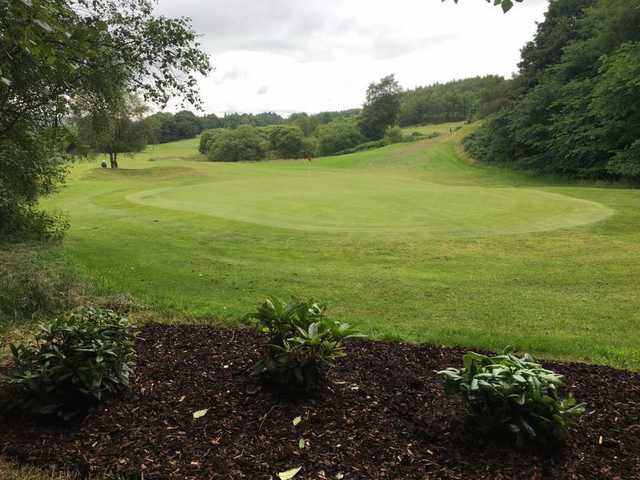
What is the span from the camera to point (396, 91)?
9550 centimetres

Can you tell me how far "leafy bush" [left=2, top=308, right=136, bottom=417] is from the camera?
3.71m

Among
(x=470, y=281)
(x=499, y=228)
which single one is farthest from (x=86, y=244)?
(x=499, y=228)

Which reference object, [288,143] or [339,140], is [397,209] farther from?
[288,143]

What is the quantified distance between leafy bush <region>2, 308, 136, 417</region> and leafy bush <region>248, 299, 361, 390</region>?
1235mm

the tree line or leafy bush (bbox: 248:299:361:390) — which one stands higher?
the tree line

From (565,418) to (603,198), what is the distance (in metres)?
20.0

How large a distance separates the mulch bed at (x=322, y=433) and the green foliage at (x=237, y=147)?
92663mm

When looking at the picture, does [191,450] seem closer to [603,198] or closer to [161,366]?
[161,366]

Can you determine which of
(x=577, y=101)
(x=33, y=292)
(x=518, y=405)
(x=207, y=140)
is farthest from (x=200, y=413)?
(x=207, y=140)

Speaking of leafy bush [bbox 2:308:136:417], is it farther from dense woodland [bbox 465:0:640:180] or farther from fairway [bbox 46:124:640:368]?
dense woodland [bbox 465:0:640:180]

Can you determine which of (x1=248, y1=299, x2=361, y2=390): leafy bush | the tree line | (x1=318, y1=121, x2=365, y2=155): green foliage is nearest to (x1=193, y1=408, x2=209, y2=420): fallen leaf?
(x1=248, y1=299, x2=361, y2=390): leafy bush

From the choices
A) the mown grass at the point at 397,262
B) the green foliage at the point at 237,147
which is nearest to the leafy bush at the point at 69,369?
the mown grass at the point at 397,262

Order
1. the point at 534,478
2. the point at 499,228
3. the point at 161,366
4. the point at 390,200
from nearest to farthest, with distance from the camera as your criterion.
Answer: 1. the point at 534,478
2. the point at 161,366
3. the point at 499,228
4. the point at 390,200

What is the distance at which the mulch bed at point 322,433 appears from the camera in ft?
10.0
